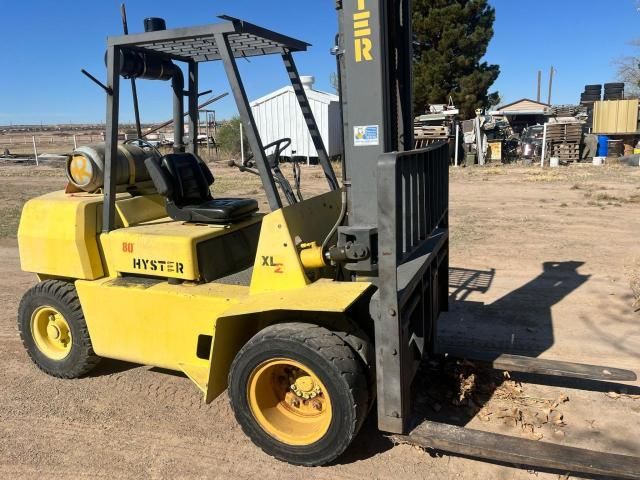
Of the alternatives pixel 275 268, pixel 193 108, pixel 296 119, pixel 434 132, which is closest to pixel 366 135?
pixel 275 268

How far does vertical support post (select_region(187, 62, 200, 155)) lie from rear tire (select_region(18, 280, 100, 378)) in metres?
1.71

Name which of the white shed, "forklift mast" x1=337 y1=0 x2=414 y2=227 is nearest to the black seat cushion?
"forklift mast" x1=337 y1=0 x2=414 y2=227

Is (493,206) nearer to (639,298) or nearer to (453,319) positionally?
(639,298)

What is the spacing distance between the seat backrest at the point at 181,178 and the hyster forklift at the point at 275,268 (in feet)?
0.06

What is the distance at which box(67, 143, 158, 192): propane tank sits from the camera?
14.6 ft

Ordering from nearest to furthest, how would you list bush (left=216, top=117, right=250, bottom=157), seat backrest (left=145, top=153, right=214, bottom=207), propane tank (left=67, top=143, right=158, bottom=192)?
1. seat backrest (left=145, top=153, right=214, bottom=207)
2. propane tank (left=67, top=143, right=158, bottom=192)
3. bush (left=216, top=117, right=250, bottom=157)

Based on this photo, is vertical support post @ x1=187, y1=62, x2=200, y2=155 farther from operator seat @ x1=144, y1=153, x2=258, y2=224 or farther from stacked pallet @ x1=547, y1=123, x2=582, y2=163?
stacked pallet @ x1=547, y1=123, x2=582, y2=163

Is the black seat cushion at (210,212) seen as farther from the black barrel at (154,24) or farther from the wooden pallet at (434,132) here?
the wooden pallet at (434,132)

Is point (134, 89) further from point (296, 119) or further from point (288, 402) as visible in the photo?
point (296, 119)

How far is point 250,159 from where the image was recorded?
13.5 ft

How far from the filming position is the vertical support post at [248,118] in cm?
364

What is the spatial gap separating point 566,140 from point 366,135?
76.5 ft

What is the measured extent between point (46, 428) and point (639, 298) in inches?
240

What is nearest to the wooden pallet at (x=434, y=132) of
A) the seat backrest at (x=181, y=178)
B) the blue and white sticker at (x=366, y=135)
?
the seat backrest at (x=181, y=178)
